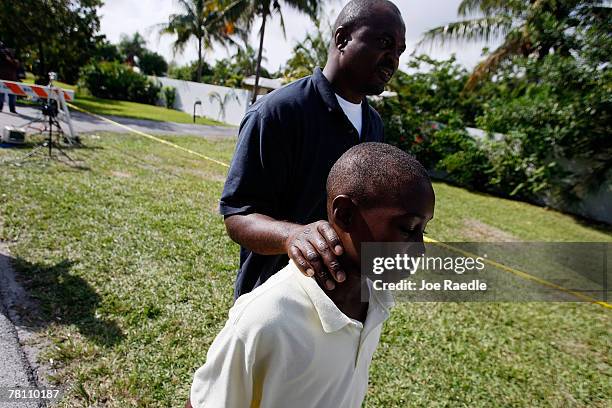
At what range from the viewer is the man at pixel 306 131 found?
4.60ft

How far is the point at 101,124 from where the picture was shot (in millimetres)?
12758

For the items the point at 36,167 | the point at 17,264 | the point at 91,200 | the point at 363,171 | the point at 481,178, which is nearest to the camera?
the point at 363,171

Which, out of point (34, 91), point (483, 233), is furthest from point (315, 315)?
point (34, 91)

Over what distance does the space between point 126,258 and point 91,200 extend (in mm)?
2020

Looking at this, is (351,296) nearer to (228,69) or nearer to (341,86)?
(341,86)

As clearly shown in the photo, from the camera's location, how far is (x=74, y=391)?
2.36 metres

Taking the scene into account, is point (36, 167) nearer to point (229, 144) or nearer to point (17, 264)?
point (17, 264)

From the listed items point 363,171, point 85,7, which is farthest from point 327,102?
point 85,7

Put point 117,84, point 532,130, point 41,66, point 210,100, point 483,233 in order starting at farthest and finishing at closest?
1. point 117,84
2. point 210,100
3. point 41,66
4. point 532,130
5. point 483,233

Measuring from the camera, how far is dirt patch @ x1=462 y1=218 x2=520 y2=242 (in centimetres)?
720

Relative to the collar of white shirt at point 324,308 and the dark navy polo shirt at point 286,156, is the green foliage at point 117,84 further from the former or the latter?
the collar of white shirt at point 324,308

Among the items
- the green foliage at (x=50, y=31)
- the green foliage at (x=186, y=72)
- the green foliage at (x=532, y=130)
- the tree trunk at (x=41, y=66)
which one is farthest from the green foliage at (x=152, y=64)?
the green foliage at (x=532, y=130)

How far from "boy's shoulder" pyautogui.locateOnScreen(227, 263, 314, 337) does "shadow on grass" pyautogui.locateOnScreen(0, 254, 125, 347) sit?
93.2 inches

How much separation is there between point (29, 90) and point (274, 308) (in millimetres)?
8377
